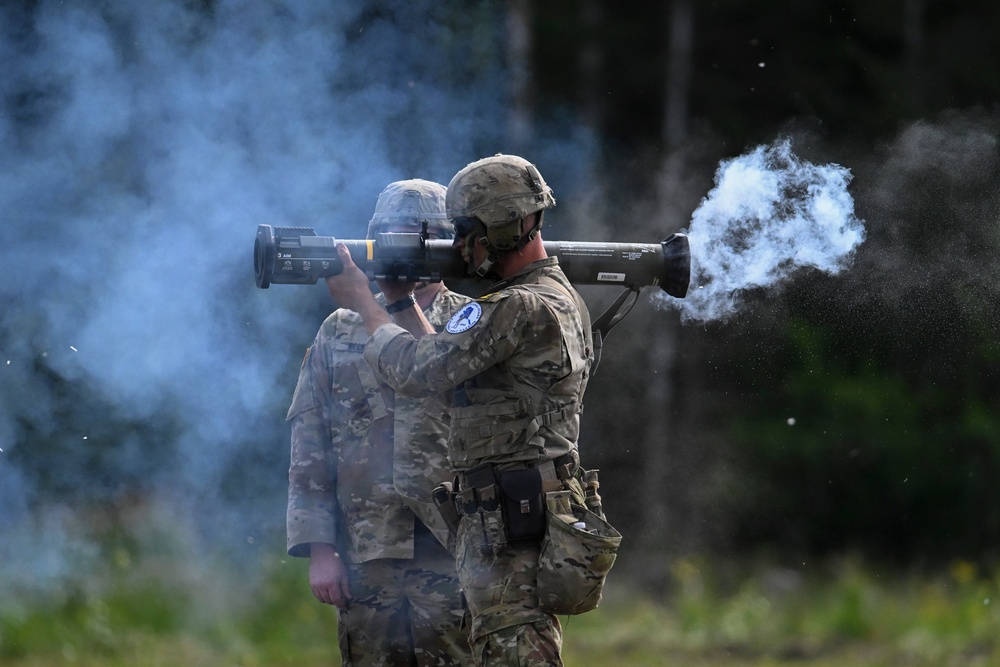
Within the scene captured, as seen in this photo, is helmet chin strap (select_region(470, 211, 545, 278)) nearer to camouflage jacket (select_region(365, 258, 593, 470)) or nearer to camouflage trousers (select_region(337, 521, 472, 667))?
camouflage jacket (select_region(365, 258, 593, 470))

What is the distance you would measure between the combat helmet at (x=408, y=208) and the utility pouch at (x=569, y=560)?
3.87 feet

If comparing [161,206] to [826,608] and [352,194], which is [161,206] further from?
[826,608]

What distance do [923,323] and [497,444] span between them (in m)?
5.17

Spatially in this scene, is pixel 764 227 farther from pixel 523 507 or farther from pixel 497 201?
pixel 523 507

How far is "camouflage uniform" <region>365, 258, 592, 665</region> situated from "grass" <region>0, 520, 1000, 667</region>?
3107mm

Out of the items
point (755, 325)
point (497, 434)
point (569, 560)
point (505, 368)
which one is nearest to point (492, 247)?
point (505, 368)

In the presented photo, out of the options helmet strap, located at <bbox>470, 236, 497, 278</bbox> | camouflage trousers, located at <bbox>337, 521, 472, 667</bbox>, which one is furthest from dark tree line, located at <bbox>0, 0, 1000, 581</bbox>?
helmet strap, located at <bbox>470, 236, 497, 278</bbox>

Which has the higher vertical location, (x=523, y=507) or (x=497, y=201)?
(x=497, y=201)

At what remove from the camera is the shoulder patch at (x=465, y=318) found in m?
3.55

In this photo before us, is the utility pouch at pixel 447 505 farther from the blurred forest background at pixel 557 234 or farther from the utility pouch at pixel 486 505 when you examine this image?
the blurred forest background at pixel 557 234

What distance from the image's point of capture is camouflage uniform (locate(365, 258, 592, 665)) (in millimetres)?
3525

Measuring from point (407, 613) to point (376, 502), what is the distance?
14.9 inches

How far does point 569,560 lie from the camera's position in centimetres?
349

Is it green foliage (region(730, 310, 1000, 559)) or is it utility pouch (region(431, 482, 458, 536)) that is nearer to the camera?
utility pouch (region(431, 482, 458, 536))
